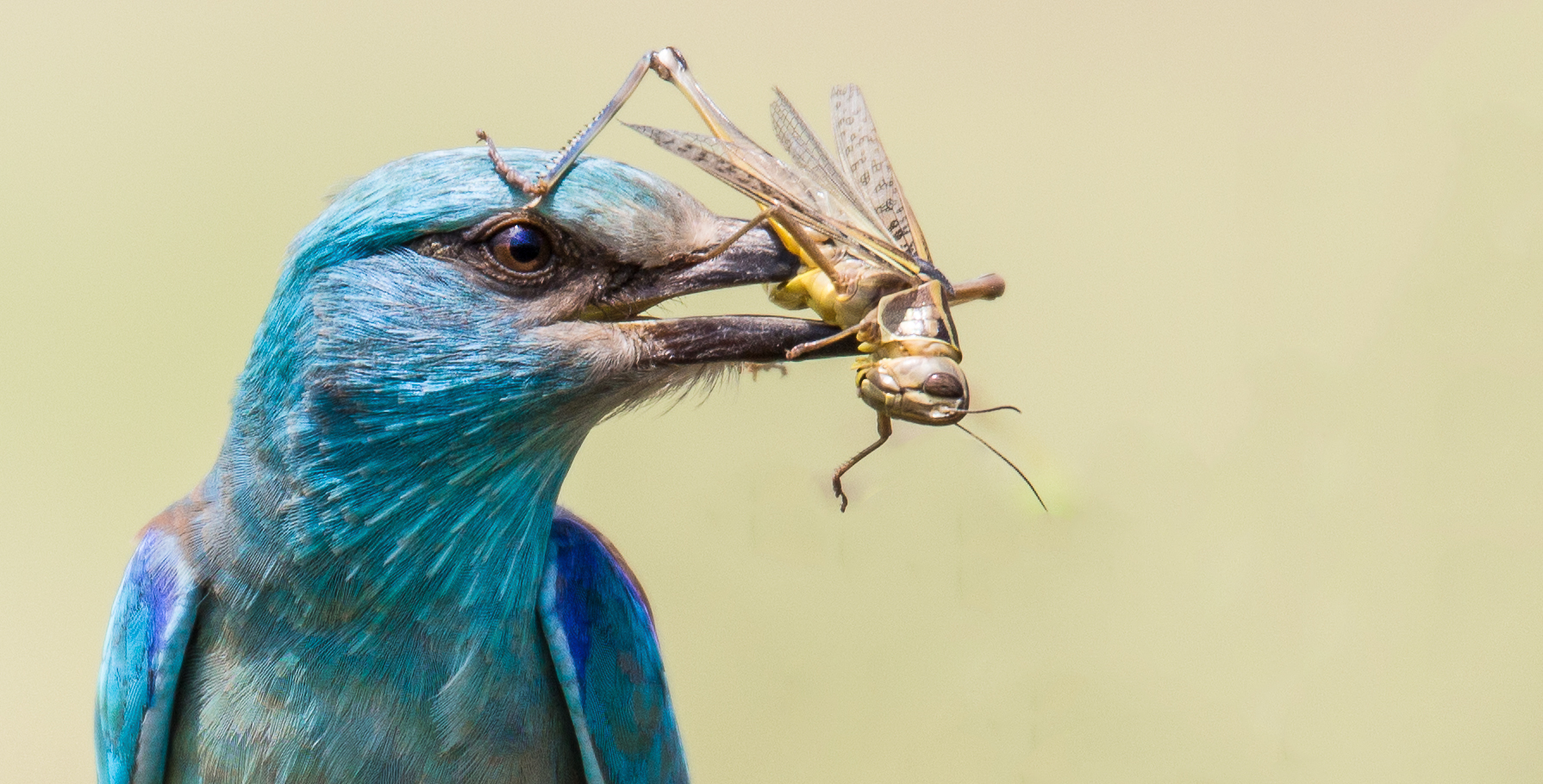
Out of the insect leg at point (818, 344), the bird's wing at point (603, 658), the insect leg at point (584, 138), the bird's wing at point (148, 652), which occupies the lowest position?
the bird's wing at point (603, 658)

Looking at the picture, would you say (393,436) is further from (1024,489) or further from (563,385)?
(1024,489)

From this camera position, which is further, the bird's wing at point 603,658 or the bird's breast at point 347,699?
the bird's wing at point 603,658

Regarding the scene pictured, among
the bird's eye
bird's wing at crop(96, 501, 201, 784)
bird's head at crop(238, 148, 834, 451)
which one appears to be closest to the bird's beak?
bird's head at crop(238, 148, 834, 451)

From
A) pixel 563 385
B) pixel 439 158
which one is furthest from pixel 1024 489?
pixel 439 158

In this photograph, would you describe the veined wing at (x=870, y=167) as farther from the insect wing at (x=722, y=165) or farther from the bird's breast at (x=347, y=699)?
the bird's breast at (x=347, y=699)

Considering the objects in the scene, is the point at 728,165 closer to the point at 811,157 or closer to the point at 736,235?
the point at 736,235

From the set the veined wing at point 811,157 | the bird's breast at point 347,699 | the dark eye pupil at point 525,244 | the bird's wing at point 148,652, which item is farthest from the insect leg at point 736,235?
the bird's wing at point 148,652
